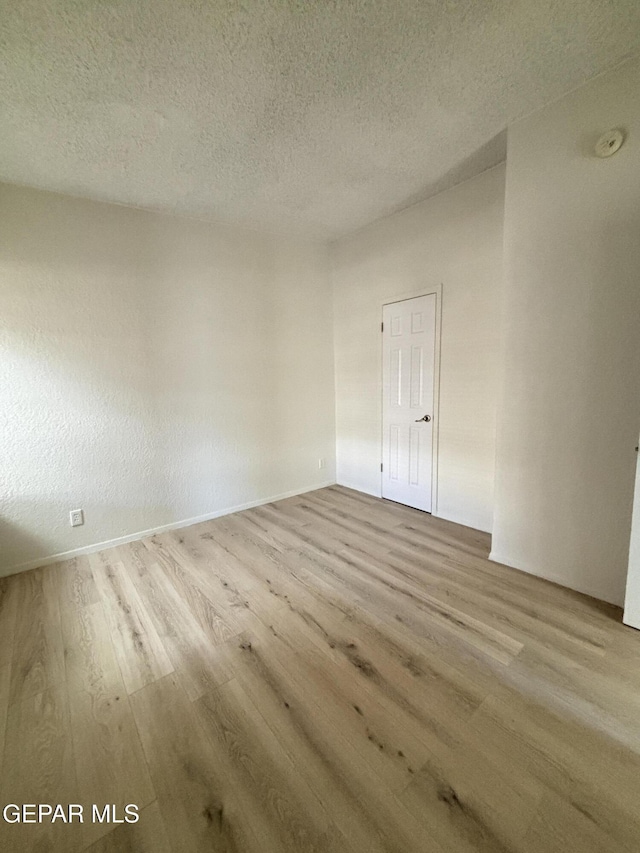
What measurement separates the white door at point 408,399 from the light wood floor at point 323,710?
3.50ft

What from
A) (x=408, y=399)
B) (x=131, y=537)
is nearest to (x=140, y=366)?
(x=131, y=537)

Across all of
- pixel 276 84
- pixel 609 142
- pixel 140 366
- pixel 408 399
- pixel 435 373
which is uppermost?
pixel 276 84

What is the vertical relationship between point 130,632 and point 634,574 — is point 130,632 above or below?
below

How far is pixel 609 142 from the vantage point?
5.64 ft

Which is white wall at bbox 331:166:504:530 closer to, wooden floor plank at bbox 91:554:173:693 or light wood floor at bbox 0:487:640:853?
light wood floor at bbox 0:487:640:853

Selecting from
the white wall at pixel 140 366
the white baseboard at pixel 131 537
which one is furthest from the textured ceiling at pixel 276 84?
the white baseboard at pixel 131 537

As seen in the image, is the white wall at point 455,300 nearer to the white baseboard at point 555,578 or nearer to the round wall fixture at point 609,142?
the white baseboard at point 555,578

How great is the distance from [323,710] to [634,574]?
66.7 inches

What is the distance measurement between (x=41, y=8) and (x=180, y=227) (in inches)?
66.5

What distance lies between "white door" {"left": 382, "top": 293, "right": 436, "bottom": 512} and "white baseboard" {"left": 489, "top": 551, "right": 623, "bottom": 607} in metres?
0.89

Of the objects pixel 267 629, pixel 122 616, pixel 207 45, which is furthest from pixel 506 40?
pixel 122 616

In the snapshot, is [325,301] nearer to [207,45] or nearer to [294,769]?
[207,45]

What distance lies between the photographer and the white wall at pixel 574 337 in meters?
1.76

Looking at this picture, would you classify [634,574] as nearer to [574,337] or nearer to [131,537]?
[574,337]
